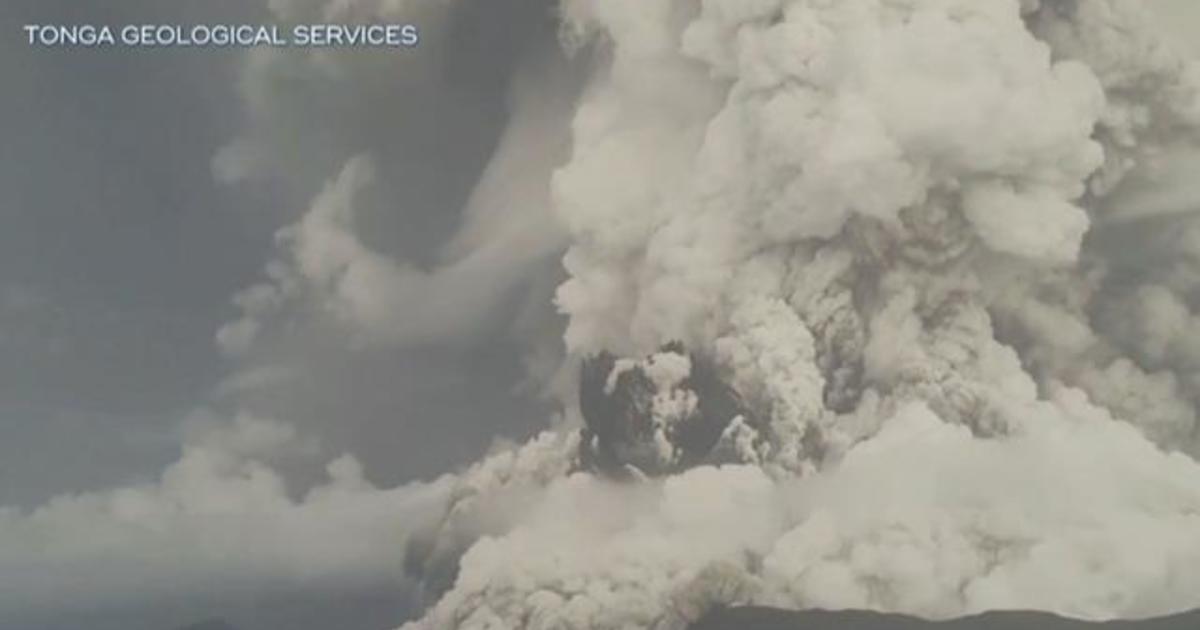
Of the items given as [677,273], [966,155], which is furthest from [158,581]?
[966,155]

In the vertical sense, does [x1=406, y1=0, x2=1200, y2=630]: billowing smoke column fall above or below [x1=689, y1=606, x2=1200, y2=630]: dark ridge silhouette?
above

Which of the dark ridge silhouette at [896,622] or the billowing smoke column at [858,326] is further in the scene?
the billowing smoke column at [858,326]

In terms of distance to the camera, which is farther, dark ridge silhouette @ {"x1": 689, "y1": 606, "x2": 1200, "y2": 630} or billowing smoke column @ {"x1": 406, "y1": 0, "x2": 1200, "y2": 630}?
billowing smoke column @ {"x1": 406, "y1": 0, "x2": 1200, "y2": 630}

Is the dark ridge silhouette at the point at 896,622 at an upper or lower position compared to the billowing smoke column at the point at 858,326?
lower

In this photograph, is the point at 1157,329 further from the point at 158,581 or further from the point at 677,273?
the point at 158,581

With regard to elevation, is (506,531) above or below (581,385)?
below
